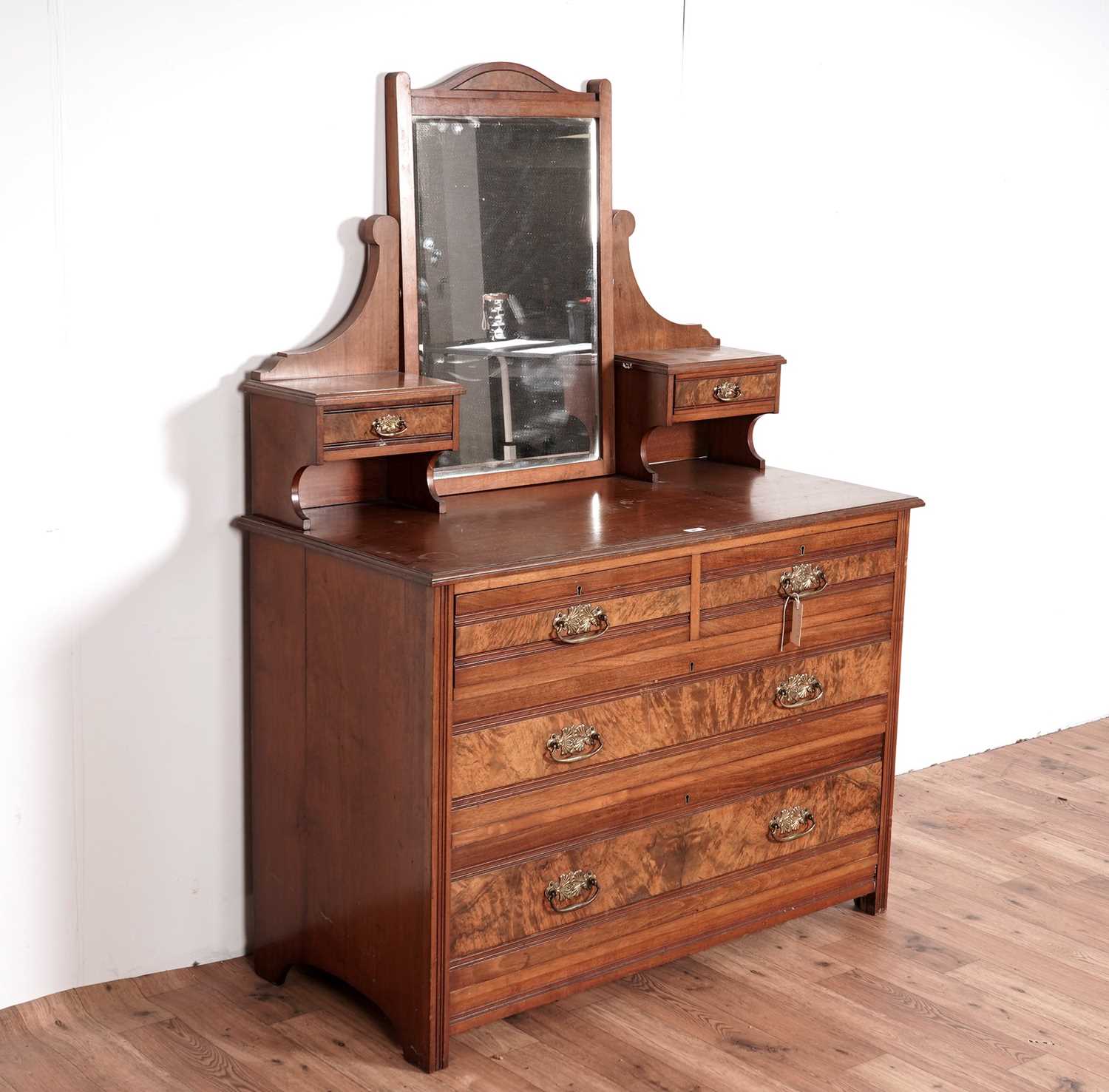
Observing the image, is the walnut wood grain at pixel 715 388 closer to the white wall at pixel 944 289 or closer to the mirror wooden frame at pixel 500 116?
the mirror wooden frame at pixel 500 116

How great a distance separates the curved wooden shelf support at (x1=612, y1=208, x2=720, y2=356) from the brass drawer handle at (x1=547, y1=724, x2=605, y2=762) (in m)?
0.86

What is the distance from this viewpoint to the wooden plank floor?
2.47 meters

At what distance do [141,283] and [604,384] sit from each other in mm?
945

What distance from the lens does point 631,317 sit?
3074mm

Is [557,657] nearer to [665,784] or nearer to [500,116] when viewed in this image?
[665,784]

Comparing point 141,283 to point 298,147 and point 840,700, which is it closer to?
point 298,147

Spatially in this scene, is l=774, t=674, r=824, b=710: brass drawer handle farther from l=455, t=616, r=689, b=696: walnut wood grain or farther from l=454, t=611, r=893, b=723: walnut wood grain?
l=455, t=616, r=689, b=696: walnut wood grain

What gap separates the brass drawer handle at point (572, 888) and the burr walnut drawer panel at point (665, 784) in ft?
0.23

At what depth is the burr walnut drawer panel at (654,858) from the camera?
248cm

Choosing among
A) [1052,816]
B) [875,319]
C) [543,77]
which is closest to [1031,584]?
[1052,816]

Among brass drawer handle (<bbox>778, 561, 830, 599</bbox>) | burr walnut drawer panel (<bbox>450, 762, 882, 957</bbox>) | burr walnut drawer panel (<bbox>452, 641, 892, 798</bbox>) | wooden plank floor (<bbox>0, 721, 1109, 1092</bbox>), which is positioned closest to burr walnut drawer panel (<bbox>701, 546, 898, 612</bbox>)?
brass drawer handle (<bbox>778, 561, 830, 599</bbox>)

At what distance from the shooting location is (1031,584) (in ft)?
13.6

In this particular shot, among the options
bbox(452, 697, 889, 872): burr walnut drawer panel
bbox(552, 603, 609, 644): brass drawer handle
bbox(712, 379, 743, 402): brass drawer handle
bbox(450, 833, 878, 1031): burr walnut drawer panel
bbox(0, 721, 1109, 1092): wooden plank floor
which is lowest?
bbox(0, 721, 1109, 1092): wooden plank floor

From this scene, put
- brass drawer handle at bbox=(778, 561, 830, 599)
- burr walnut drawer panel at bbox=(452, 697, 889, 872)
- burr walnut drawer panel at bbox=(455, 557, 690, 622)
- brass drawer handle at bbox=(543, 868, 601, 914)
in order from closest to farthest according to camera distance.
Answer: burr walnut drawer panel at bbox=(455, 557, 690, 622), burr walnut drawer panel at bbox=(452, 697, 889, 872), brass drawer handle at bbox=(543, 868, 601, 914), brass drawer handle at bbox=(778, 561, 830, 599)
